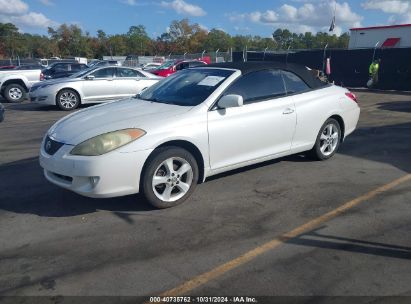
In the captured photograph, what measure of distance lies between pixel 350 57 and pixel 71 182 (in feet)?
64.1

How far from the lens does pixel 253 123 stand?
5.04m

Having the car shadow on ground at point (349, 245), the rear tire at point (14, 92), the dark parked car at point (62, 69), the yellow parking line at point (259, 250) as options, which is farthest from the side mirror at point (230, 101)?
the dark parked car at point (62, 69)

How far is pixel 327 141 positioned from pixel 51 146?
13.3 feet

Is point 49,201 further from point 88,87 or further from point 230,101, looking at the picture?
point 88,87

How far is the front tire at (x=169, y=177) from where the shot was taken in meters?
4.26

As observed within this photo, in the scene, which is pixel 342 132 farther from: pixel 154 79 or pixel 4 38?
pixel 4 38

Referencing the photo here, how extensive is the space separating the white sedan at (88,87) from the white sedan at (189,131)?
855 centimetres

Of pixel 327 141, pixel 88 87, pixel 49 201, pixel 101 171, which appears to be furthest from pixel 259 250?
pixel 88 87

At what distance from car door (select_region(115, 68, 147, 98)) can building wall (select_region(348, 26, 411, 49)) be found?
88.1ft

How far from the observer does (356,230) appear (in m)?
3.92

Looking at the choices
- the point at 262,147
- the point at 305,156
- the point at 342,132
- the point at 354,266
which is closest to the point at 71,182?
the point at 262,147

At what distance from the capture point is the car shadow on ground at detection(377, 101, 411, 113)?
12.4 meters

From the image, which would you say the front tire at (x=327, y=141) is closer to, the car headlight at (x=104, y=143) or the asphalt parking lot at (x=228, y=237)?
the asphalt parking lot at (x=228, y=237)

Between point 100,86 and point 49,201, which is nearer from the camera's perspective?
point 49,201
